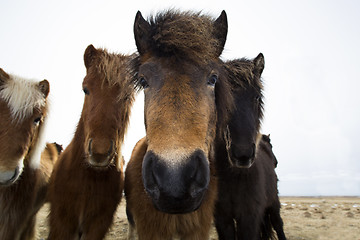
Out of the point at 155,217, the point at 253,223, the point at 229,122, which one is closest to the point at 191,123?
the point at 155,217

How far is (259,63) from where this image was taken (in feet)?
15.7

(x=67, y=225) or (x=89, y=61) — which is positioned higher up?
(x=89, y=61)

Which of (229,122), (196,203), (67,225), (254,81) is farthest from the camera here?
(254,81)

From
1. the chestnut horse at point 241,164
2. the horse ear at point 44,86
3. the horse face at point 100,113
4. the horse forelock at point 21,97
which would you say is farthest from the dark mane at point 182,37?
the horse ear at point 44,86

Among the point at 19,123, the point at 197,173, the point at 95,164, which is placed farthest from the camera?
the point at 19,123

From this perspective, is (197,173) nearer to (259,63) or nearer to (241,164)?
(241,164)

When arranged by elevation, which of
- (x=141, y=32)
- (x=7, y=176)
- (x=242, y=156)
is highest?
(x=141, y=32)

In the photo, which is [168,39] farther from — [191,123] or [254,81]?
[254,81]

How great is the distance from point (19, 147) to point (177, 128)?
2.51 m

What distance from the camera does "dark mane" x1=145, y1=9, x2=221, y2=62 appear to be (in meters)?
2.55

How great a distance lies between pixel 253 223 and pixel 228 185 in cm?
A: 66

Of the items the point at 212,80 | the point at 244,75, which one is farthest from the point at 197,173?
the point at 244,75

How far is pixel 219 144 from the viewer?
453 centimetres

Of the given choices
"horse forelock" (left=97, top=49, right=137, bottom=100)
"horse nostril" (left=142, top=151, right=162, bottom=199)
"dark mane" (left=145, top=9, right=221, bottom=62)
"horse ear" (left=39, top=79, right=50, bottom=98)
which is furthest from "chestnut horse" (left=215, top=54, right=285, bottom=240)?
"horse ear" (left=39, top=79, right=50, bottom=98)
